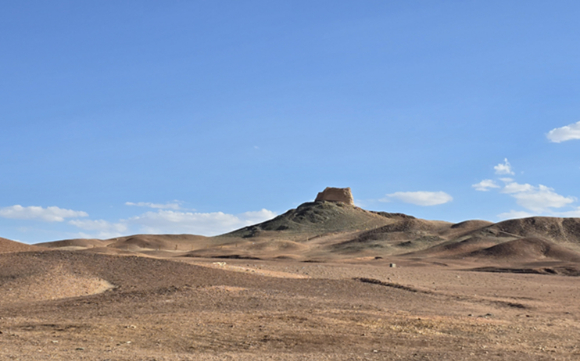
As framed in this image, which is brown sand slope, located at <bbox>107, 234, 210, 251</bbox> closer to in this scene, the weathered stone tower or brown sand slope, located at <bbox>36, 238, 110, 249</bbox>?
brown sand slope, located at <bbox>36, 238, 110, 249</bbox>

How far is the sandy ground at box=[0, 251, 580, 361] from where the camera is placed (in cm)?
1035

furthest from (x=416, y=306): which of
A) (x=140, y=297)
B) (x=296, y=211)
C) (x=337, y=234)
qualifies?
(x=296, y=211)

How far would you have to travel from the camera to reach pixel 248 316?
13766 mm

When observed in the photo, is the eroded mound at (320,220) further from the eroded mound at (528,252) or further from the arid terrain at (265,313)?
the arid terrain at (265,313)

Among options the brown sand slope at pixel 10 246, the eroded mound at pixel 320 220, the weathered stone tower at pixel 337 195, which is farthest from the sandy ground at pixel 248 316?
the weathered stone tower at pixel 337 195

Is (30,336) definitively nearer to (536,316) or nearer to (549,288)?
(536,316)

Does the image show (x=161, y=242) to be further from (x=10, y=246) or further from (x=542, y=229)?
(x=10, y=246)

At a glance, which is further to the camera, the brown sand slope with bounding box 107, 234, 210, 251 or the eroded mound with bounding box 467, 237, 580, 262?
the brown sand slope with bounding box 107, 234, 210, 251

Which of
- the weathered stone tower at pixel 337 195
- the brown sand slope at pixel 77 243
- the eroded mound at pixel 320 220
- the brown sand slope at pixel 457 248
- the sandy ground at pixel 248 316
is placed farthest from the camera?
the weathered stone tower at pixel 337 195

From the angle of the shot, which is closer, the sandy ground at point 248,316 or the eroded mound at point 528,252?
the sandy ground at point 248,316

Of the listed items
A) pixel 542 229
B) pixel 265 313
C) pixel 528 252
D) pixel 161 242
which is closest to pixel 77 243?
pixel 161 242

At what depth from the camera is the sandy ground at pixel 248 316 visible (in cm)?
1035

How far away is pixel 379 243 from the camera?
198ft

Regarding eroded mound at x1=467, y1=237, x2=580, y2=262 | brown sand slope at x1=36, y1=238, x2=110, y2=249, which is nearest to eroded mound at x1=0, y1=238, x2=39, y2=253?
eroded mound at x1=467, y1=237, x2=580, y2=262
